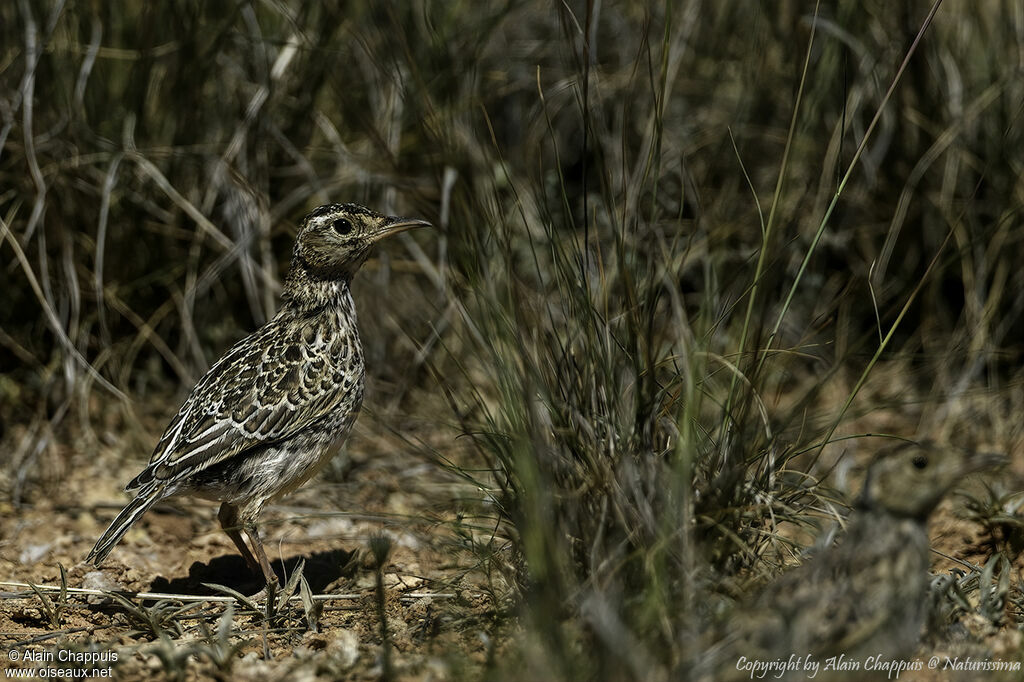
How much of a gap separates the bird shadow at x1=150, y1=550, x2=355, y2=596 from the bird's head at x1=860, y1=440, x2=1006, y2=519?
7.34 ft

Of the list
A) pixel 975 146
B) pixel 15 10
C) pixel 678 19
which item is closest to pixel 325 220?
pixel 15 10

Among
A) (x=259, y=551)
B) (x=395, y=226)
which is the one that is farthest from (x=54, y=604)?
(x=395, y=226)

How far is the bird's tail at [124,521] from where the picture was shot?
4168 mm

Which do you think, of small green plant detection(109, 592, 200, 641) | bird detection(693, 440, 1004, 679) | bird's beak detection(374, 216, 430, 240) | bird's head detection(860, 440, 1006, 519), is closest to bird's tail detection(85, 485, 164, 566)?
small green plant detection(109, 592, 200, 641)

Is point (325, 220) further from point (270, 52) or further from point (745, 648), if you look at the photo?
point (745, 648)

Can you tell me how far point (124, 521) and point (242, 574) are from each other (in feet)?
2.82

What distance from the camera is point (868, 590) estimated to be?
3.01 metres

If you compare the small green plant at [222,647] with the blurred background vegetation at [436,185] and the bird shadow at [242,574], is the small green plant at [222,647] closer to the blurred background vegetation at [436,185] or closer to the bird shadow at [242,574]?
the bird shadow at [242,574]

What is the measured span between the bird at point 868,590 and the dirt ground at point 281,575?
2.54 feet

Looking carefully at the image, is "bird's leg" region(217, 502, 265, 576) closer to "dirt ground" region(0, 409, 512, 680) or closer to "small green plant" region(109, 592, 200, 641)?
"dirt ground" region(0, 409, 512, 680)

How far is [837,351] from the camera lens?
5.82 meters

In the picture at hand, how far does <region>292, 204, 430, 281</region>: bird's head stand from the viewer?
15.5ft

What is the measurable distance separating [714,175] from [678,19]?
0.95 metres

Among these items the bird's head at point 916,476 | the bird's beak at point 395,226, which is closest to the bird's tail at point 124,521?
the bird's beak at point 395,226
